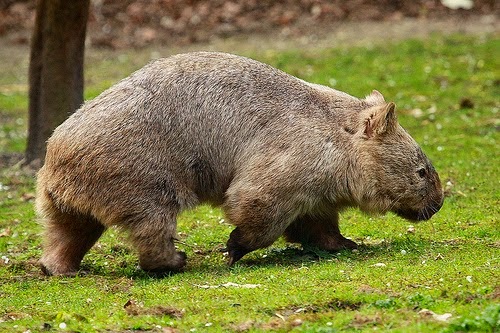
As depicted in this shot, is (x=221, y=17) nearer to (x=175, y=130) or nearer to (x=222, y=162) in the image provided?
(x=222, y=162)

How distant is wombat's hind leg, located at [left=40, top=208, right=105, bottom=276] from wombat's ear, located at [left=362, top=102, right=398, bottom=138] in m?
2.41

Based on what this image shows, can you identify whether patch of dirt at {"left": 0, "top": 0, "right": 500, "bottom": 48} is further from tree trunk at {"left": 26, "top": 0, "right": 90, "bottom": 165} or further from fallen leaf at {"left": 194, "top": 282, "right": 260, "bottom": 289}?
fallen leaf at {"left": 194, "top": 282, "right": 260, "bottom": 289}

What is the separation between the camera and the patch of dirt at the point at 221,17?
20.3m

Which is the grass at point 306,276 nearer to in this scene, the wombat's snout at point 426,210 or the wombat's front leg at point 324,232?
the wombat's front leg at point 324,232

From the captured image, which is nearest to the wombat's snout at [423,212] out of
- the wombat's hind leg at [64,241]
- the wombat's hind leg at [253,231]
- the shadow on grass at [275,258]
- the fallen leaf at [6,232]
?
the shadow on grass at [275,258]

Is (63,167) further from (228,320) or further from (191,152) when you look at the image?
(228,320)

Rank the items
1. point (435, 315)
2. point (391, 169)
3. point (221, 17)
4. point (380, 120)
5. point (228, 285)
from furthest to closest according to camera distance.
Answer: point (221, 17), point (391, 169), point (380, 120), point (228, 285), point (435, 315)

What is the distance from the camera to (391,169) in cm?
848

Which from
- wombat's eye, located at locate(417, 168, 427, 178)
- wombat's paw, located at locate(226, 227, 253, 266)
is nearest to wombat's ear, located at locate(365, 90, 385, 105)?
wombat's eye, located at locate(417, 168, 427, 178)

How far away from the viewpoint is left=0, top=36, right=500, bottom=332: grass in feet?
20.5

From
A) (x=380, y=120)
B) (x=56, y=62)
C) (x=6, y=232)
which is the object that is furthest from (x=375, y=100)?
(x=56, y=62)

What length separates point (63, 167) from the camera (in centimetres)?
783

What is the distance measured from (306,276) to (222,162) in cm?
135

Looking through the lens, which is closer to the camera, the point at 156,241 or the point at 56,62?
the point at 156,241
